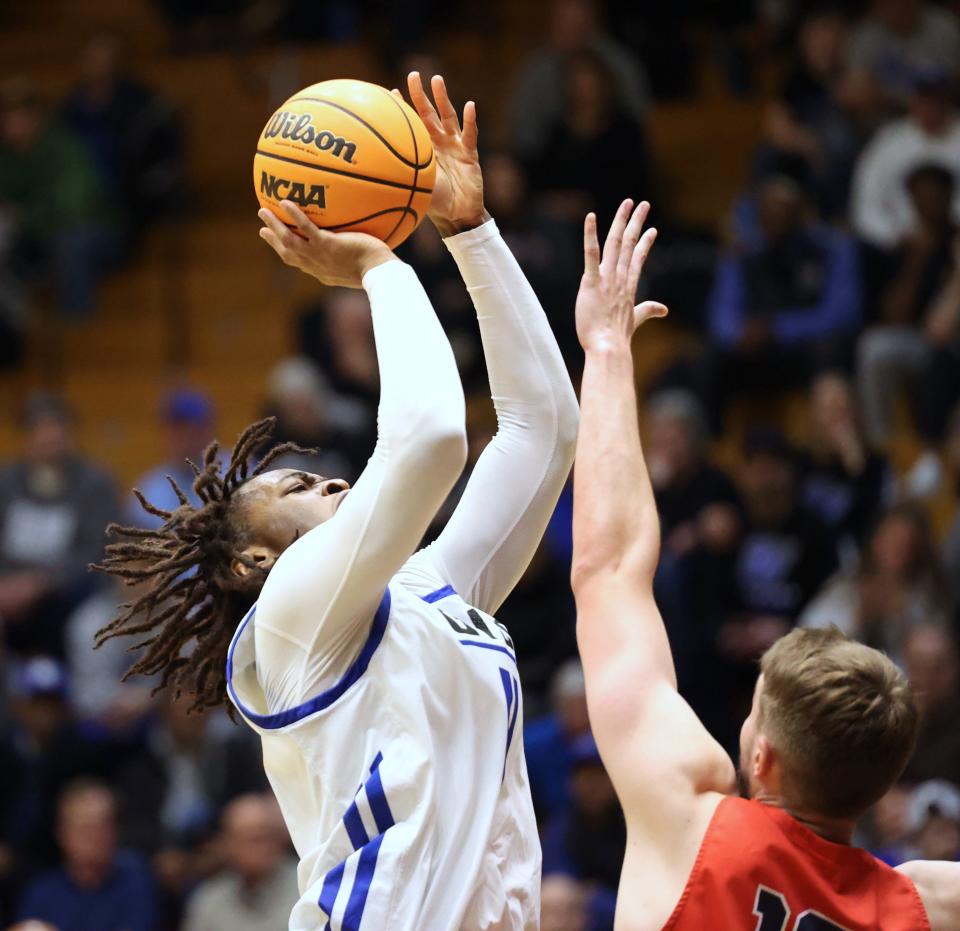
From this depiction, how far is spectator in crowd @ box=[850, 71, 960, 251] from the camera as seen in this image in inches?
389

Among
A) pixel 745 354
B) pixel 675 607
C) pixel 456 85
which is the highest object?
pixel 456 85

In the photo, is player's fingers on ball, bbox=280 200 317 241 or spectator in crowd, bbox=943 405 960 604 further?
spectator in crowd, bbox=943 405 960 604

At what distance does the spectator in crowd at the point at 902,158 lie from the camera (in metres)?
9.89

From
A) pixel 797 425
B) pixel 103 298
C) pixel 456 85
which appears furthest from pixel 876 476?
pixel 103 298

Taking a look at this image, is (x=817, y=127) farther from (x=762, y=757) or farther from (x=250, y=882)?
(x=762, y=757)

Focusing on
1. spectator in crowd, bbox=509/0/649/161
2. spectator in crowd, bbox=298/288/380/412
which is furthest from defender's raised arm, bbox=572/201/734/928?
spectator in crowd, bbox=509/0/649/161

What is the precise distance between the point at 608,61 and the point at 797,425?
2.61 m

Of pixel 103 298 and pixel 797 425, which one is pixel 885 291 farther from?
pixel 103 298

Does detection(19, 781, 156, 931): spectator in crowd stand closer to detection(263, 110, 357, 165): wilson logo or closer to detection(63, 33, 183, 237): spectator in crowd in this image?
detection(263, 110, 357, 165): wilson logo

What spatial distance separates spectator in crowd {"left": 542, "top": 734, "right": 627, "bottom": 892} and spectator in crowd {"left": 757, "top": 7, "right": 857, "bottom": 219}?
431 centimetres

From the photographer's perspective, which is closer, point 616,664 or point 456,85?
point 616,664

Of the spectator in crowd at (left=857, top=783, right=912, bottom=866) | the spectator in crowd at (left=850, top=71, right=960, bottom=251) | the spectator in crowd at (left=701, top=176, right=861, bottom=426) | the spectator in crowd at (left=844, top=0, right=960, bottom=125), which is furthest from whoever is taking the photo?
the spectator in crowd at (left=844, top=0, right=960, bottom=125)

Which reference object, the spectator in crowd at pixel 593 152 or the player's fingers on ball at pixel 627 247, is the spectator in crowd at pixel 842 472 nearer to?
the spectator in crowd at pixel 593 152

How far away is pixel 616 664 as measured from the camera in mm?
2885
